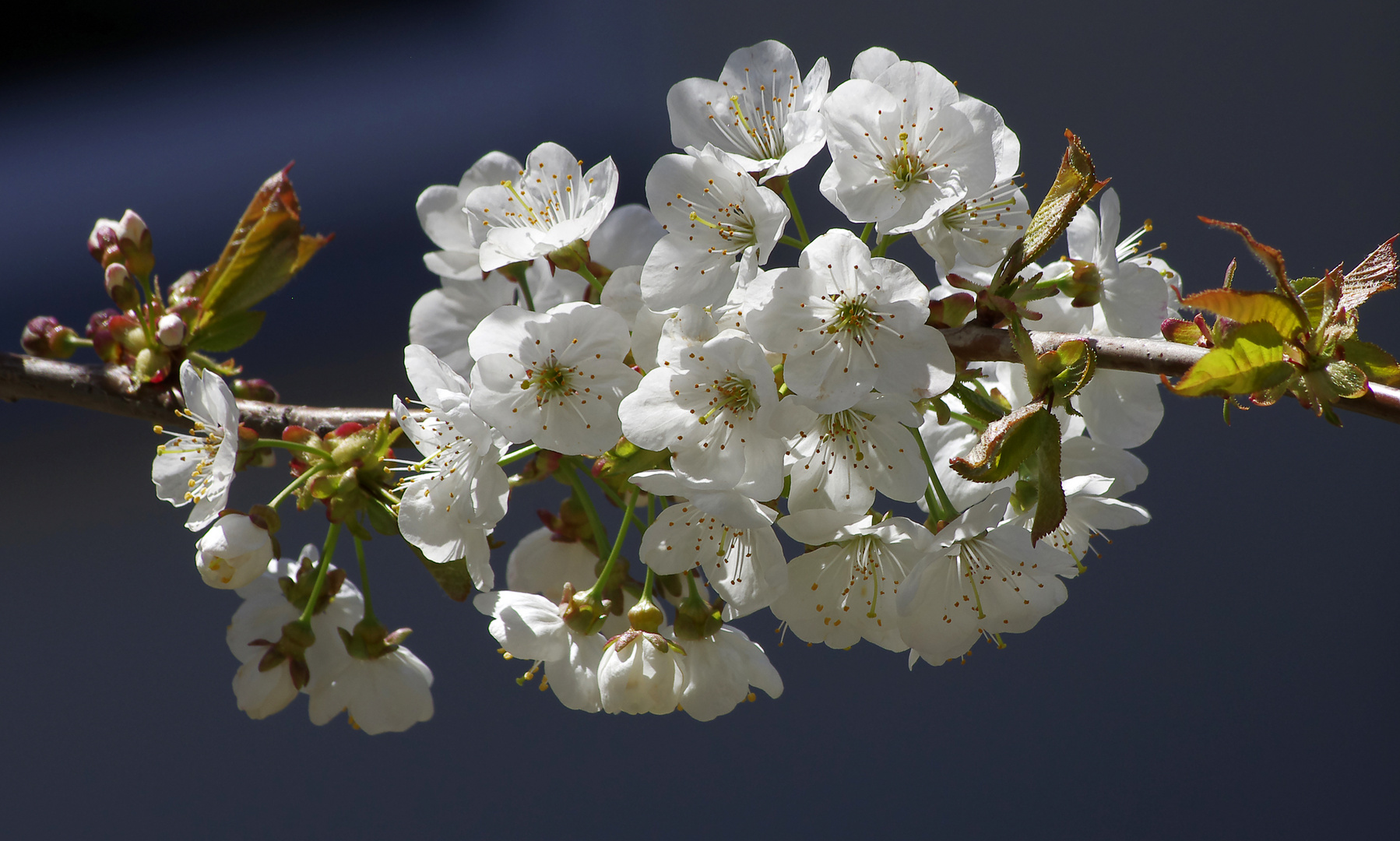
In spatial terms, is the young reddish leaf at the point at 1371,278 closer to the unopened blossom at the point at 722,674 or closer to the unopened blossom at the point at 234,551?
the unopened blossom at the point at 722,674

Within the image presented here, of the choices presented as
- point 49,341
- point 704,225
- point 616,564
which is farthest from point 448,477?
point 49,341

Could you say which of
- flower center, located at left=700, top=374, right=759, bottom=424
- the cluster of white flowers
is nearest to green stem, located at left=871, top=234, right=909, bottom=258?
the cluster of white flowers

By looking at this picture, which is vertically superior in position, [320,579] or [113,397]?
[113,397]

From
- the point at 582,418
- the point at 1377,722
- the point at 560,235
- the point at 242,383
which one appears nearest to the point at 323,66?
the point at 242,383

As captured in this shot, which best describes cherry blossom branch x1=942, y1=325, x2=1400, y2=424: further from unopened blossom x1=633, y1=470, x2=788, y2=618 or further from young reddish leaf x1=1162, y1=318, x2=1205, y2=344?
unopened blossom x1=633, y1=470, x2=788, y2=618

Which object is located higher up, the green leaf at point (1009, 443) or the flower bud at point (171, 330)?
the green leaf at point (1009, 443)

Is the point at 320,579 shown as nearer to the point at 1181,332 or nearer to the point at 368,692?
the point at 368,692

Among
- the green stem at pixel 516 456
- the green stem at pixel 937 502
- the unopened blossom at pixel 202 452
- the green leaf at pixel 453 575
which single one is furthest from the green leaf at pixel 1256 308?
the unopened blossom at pixel 202 452

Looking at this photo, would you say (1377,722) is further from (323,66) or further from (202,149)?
(202,149)
